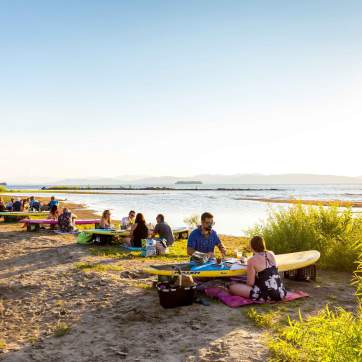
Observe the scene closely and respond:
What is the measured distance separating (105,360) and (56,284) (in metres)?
4.47

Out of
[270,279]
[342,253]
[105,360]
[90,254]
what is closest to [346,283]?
[342,253]

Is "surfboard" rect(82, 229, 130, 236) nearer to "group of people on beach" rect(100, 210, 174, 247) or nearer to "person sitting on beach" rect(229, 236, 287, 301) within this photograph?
"group of people on beach" rect(100, 210, 174, 247)

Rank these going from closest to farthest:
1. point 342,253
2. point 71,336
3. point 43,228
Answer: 1. point 71,336
2. point 342,253
3. point 43,228

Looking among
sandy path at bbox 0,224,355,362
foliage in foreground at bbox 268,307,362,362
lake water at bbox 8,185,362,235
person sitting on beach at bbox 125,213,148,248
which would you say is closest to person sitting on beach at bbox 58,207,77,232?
person sitting on beach at bbox 125,213,148,248

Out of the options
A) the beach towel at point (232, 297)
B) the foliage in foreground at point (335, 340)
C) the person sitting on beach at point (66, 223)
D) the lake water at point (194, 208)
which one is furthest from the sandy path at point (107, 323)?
the person sitting on beach at point (66, 223)

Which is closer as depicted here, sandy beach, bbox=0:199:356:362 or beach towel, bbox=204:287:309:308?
sandy beach, bbox=0:199:356:362

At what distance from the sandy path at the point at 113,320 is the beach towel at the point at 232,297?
24 centimetres

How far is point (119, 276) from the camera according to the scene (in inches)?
415

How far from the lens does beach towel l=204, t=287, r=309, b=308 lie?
26.3 feet

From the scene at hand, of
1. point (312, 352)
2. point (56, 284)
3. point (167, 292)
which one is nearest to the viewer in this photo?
point (312, 352)

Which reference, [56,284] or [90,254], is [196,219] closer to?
[90,254]

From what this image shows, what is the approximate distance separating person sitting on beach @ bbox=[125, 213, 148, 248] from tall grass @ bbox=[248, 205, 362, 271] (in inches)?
182

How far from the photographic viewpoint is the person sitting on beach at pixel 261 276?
8016 mm

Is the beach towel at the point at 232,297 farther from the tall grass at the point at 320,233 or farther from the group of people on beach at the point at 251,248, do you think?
the tall grass at the point at 320,233
